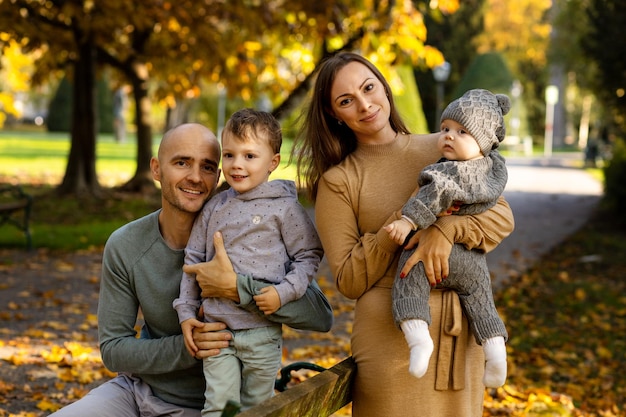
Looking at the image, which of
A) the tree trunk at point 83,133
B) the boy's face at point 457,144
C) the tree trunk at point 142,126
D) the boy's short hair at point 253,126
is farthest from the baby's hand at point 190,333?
the tree trunk at point 142,126

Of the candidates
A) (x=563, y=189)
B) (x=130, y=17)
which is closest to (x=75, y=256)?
(x=130, y=17)

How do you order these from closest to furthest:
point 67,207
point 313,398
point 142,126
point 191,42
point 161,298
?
point 313,398
point 161,298
point 67,207
point 191,42
point 142,126

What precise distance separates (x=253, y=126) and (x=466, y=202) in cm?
72

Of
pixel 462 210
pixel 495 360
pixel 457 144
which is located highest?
pixel 457 144

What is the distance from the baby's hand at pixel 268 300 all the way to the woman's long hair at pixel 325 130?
19.1 inches

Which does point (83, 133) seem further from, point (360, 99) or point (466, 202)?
point (466, 202)

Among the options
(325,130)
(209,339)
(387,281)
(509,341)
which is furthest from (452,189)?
(509,341)

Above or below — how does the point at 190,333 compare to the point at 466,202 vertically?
below

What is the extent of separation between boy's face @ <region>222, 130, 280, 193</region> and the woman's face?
301 millimetres

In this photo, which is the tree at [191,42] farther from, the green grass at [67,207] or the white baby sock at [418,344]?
the white baby sock at [418,344]

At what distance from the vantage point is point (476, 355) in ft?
9.46

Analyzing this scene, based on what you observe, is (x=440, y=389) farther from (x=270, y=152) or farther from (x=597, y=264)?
(x=597, y=264)

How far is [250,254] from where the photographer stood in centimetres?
274

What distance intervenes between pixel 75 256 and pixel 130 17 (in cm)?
425
